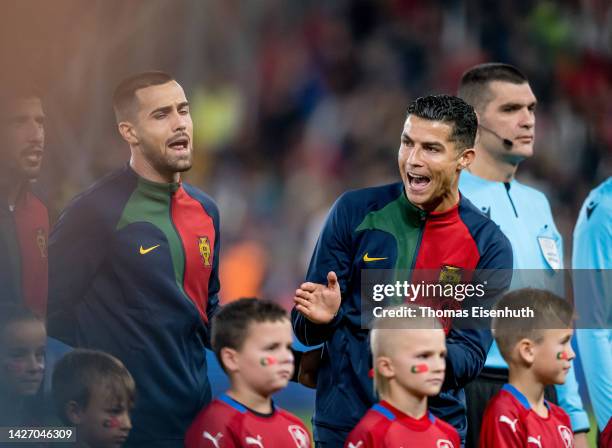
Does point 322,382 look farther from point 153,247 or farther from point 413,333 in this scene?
point 153,247

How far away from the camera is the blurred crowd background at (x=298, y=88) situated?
7.75 meters

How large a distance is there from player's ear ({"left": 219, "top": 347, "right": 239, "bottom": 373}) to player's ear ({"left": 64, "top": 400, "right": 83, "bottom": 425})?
1.66 ft

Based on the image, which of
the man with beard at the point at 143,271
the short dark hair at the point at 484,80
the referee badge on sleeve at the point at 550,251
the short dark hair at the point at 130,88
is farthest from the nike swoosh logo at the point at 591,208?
the short dark hair at the point at 130,88

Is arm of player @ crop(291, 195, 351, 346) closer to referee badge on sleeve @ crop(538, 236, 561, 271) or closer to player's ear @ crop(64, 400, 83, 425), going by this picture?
player's ear @ crop(64, 400, 83, 425)

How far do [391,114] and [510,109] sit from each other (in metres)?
4.32

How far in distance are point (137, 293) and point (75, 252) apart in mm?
228

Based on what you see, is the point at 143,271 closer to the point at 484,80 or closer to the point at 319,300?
the point at 319,300

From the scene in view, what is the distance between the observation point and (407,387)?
3.45m

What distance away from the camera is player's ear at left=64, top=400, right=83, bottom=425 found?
11.7 ft

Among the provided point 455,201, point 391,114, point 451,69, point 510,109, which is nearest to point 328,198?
point 391,114

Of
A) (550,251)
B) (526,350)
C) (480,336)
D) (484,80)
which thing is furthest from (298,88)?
(480,336)

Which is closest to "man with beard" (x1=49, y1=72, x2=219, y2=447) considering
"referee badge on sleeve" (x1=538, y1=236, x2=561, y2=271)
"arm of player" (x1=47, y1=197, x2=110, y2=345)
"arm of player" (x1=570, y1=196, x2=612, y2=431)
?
"arm of player" (x1=47, y1=197, x2=110, y2=345)

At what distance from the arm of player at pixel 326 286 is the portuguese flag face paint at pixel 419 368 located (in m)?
0.30

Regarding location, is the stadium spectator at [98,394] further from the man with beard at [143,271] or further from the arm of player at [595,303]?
the arm of player at [595,303]
